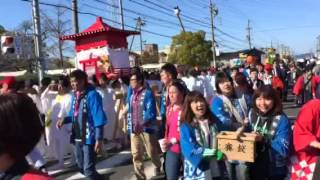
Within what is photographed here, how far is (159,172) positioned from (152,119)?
123cm

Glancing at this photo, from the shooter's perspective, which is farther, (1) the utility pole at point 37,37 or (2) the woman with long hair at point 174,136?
(1) the utility pole at point 37,37

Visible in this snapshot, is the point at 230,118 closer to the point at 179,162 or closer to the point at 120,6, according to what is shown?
the point at 179,162

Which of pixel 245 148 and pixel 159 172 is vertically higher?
pixel 245 148

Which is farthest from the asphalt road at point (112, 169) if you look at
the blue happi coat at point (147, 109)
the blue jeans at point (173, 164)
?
the blue jeans at point (173, 164)

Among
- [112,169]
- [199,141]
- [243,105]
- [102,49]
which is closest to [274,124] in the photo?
[199,141]

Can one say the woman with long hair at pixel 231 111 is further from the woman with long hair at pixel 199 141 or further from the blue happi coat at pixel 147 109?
the blue happi coat at pixel 147 109

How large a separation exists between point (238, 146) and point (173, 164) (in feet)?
4.95

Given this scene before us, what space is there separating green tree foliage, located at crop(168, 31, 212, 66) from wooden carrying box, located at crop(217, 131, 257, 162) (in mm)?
52505

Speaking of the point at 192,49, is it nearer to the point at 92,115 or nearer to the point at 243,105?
the point at 92,115

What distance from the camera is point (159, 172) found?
7848 millimetres

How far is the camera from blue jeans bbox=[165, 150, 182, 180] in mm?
5480

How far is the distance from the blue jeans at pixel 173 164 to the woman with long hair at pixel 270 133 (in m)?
1.13

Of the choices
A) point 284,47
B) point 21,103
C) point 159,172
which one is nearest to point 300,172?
point 21,103

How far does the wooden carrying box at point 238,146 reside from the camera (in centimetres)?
409
